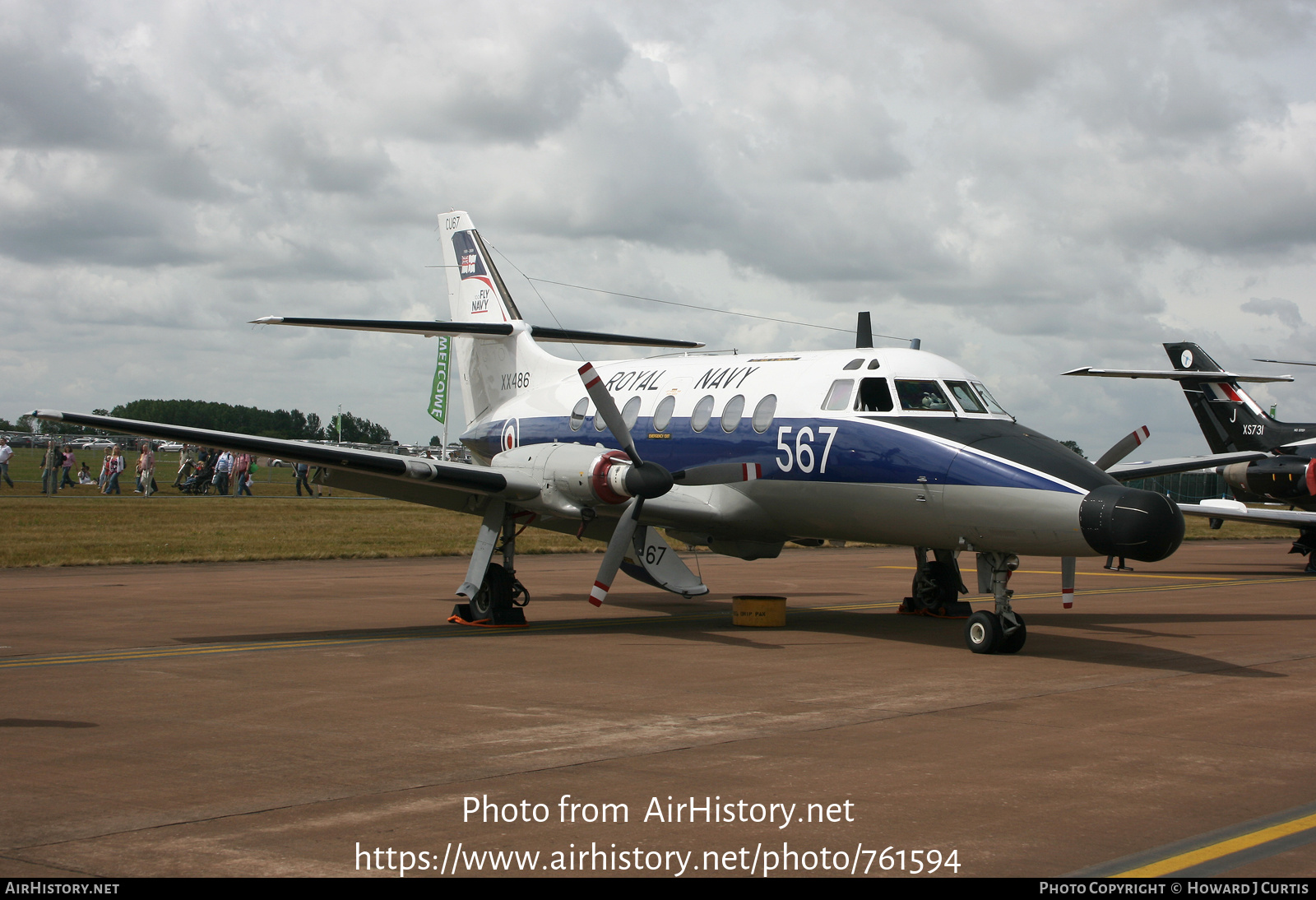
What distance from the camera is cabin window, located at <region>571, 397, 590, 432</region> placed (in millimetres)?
18047

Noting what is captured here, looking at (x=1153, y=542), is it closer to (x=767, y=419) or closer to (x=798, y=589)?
(x=767, y=419)

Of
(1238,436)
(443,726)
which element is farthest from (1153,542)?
(1238,436)

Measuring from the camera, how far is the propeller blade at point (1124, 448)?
15.3m

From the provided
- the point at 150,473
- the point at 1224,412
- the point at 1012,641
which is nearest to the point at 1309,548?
the point at 1224,412

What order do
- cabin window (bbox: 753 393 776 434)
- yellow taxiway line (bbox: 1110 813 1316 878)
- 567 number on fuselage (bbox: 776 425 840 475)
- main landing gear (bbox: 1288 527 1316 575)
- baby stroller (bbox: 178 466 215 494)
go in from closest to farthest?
yellow taxiway line (bbox: 1110 813 1316 878) < 567 number on fuselage (bbox: 776 425 840 475) < cabin window (bbox: 753 393 776 434) < main landing gear (bbox: 1288 527 1316 575) < baby stroller (bbox: 178 466 215 494)

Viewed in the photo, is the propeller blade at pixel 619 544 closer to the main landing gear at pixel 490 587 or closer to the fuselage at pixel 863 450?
the fuselage at pixel 863 450

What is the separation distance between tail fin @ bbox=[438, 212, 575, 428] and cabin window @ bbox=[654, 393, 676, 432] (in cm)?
266

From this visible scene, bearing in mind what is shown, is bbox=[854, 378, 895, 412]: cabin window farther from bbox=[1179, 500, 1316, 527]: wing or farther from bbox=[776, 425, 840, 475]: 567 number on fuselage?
bbox=[1179, 500, 1316, 527]: wing

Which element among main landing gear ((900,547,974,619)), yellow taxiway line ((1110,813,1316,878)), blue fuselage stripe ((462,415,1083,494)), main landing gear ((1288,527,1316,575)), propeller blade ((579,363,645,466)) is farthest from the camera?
main landing gear ((1288,527,1316,575))

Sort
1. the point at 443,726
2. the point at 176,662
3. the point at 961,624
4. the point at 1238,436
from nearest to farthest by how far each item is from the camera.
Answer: the point at 443,726 < the point at 176,662 < the point at 961,624 < the point at 1238,436

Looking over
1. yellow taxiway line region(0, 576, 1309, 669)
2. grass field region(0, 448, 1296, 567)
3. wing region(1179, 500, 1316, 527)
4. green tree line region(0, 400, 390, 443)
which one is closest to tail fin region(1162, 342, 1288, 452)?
wing region(1179, 500, 1316, 527)

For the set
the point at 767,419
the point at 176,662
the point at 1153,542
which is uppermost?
the point at 767,419

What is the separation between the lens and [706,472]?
1484 centimetres

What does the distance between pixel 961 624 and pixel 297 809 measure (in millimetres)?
12096
